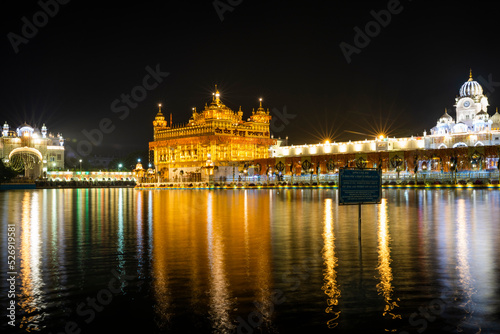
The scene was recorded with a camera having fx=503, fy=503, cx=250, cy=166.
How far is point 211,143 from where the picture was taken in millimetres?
87500

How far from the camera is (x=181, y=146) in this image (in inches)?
3745

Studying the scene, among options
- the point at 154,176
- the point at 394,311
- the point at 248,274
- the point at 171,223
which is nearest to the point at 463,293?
the point at 394,311

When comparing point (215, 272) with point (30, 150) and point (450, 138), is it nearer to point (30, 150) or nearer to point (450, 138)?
point (450, 138)

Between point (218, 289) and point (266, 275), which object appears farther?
point (266, 275)

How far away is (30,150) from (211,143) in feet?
167

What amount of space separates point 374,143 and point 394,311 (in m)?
85.6

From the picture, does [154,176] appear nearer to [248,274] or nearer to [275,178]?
[275,178]

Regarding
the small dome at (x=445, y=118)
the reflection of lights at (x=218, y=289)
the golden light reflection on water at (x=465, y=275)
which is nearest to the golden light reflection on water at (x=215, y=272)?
the reflection of lights at (x=218, y=289)

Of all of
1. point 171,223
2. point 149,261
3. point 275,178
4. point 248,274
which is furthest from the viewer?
point 275,178

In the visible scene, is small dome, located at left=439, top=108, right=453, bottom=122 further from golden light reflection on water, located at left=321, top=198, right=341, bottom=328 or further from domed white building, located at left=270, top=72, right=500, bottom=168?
golden light reflection on water, located at left=321, top=198, right=341, bottom=328

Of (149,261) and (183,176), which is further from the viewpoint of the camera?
(183,176)

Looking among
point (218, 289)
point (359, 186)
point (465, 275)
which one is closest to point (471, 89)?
point (359, 186)

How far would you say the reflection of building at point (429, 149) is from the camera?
63847 millimetres

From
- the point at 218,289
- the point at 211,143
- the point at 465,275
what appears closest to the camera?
the point at 218,289
